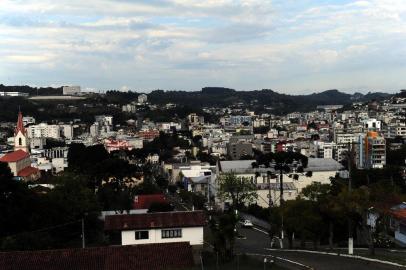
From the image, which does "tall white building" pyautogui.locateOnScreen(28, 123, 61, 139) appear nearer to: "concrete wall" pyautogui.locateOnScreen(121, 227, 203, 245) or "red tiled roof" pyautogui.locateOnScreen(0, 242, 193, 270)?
"concrete wall" pyautogui.locateOnScreen(121, 227, 203, 245)

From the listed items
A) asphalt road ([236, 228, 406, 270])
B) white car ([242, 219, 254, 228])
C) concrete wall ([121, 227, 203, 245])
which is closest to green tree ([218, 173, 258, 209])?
white car ([242, 219, 254, 228])

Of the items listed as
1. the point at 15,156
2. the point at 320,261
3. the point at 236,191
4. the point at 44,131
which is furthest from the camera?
the point at 44,131

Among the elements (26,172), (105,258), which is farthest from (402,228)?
(26,172)

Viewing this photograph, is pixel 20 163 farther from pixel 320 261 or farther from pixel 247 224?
pixel 320 261

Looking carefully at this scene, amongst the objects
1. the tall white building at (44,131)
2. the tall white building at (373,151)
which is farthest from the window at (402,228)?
the tall white building at (44,131)

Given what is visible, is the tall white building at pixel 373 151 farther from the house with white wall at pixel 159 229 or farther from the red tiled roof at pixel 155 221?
the house with white wall at pixel 159 229

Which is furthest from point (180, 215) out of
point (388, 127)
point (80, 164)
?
point (388, 127)
